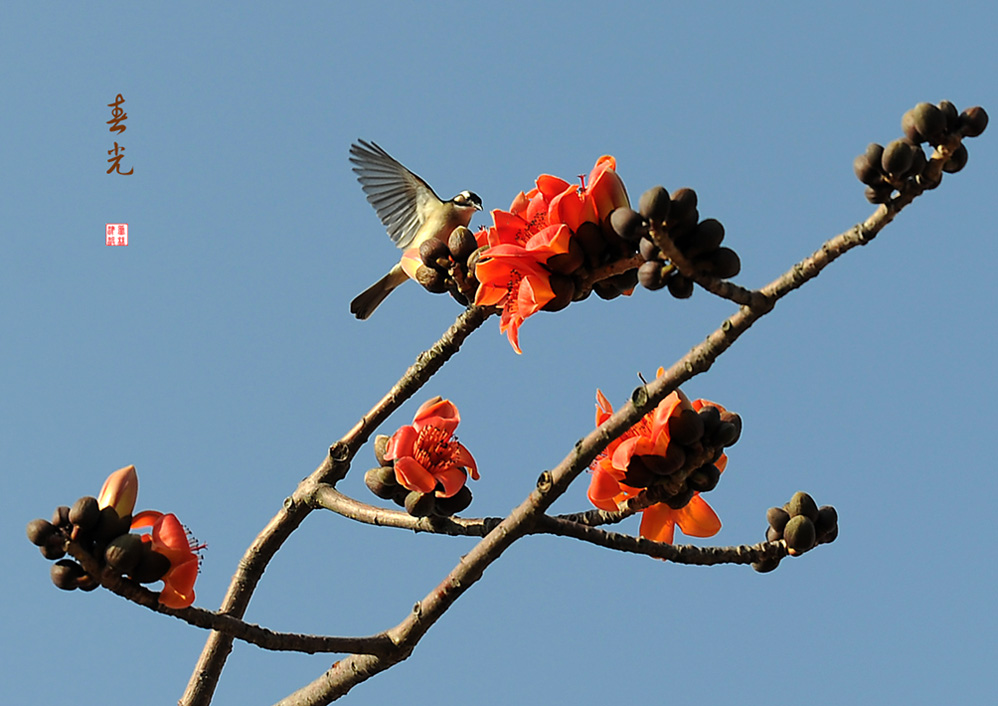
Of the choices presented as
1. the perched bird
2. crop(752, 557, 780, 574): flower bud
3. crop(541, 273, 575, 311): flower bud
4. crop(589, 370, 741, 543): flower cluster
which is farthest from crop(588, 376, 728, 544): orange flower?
Answer: the perched bird

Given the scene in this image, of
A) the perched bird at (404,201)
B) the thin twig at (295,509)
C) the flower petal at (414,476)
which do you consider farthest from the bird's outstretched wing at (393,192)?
the flower petal at (414,476)

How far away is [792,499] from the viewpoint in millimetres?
2594

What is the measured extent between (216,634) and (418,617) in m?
1.01

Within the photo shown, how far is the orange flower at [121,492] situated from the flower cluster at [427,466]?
67 cm

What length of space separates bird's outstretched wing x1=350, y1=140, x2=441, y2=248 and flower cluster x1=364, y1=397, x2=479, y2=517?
333 centimetres

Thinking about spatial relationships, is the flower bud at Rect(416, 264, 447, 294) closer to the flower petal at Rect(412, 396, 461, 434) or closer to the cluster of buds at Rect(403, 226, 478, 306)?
the cluster of buds at Rect(403, 226, 478, 306)

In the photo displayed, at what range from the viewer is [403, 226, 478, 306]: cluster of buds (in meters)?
2.75

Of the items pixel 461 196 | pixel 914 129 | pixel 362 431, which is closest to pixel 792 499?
pixel 914 129

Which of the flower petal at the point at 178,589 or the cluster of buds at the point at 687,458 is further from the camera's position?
the cluster of buds at the point at 687,458

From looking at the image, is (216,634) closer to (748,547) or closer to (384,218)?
(748,547)

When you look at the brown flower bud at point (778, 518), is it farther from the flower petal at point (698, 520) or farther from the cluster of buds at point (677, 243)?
the cluster of buds at point (677, 243)

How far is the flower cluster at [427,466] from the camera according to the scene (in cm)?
266

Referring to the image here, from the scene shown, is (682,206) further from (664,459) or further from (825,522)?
(825,522)

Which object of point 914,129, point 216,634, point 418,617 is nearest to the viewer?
point 914,129
